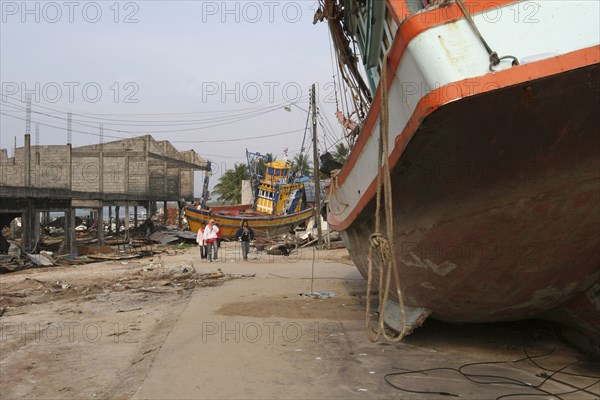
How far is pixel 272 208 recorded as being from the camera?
107 ft

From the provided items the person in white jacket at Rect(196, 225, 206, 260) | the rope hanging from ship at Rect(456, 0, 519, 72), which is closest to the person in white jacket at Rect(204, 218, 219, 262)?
the person in white jacket at Rect(196, 225, 206, 260)

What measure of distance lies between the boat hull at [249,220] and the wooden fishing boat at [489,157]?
2225 cm

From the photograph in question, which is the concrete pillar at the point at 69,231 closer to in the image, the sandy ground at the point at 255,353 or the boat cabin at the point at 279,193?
the sandy ground at the point at 255,353

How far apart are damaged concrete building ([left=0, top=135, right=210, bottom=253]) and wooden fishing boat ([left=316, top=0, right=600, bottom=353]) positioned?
13.2m

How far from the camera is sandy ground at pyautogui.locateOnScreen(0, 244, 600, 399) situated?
3893mm

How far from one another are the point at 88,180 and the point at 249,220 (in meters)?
8.63

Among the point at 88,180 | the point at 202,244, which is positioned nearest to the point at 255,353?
the point at 202,244

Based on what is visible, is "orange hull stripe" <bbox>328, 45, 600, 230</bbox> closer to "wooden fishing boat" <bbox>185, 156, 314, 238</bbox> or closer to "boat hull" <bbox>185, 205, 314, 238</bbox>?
"boat hull" <bbox>185, 205, 314, 238</bbox>

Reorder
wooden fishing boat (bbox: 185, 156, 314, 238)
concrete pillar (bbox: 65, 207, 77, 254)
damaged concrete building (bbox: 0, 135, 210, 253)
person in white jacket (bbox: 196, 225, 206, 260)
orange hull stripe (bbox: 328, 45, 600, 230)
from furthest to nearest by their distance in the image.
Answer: wooden fishing boat (bbox: 185, 156, 314, 238) → concrete pillar (bbox: 65, 207, 77, 254) → damaged concrete building (bbox: 0, 135, 210, 253) → person in white jacket (bbox: 196, 225, 206, 260) → orange hull stripe (bbox: 328, 45, 600, 230)

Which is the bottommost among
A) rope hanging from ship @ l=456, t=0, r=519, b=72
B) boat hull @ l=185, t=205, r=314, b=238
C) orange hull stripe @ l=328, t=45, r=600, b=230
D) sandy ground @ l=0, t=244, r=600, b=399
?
sandy ground @ l=0, t=244, r=600, b=399

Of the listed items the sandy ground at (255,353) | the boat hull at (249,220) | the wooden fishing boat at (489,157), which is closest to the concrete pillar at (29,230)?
the sandy ground at (255,353)

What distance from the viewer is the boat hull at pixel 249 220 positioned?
26.8 meters

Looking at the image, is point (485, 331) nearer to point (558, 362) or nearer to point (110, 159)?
point (558, 362)

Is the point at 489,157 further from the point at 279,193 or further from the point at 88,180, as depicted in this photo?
the point at 279,193
